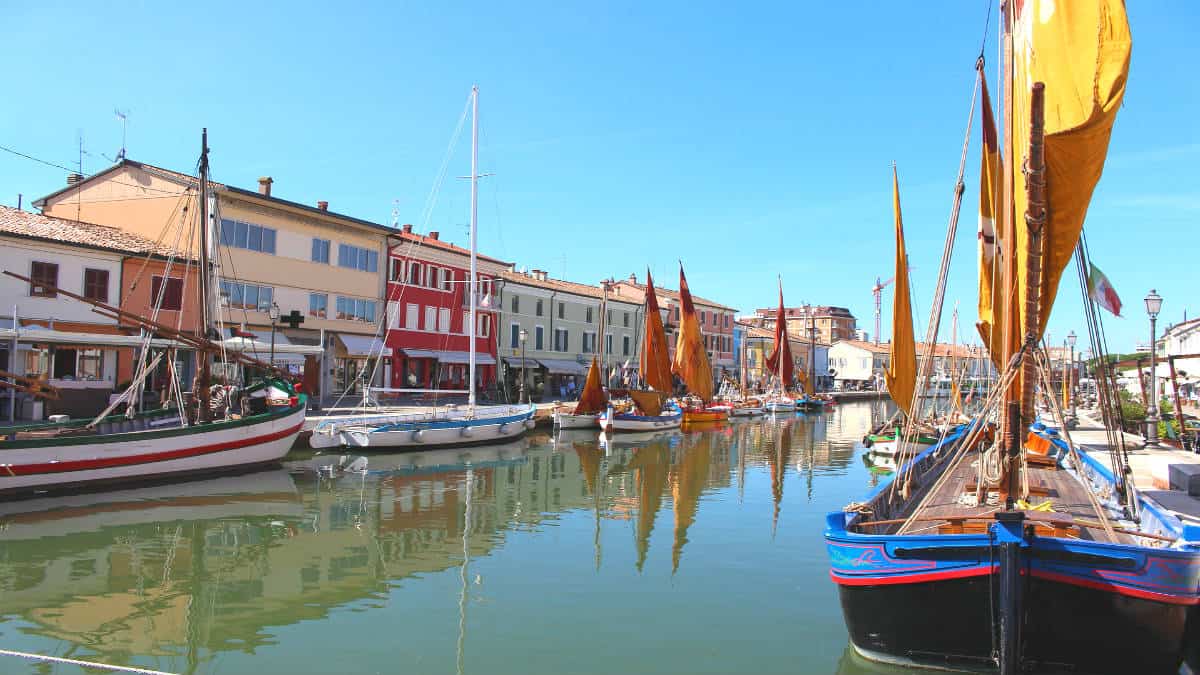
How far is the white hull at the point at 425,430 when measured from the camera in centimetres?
2820

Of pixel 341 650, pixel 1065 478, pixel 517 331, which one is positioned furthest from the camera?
pixel 517 331

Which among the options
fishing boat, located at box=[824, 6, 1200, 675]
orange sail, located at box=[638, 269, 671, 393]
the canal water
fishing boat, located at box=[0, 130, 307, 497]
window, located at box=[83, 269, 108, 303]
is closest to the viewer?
fishing boat, located at box=[824, 6, 1200, 675]

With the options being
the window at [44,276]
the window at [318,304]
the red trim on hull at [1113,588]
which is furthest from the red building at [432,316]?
the red trim on hull at [1113,588]

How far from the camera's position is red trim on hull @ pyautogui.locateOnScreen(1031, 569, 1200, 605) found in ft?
23.1

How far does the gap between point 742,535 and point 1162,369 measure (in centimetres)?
4178

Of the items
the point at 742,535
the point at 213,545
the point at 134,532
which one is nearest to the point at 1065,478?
the point at 742,535

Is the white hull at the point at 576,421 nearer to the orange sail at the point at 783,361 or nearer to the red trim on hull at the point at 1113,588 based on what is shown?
the orange sail at the point at 783,361

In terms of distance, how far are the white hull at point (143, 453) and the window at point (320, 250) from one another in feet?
51.2

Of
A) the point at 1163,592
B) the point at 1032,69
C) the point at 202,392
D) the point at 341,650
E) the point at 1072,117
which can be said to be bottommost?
the point at 341,650

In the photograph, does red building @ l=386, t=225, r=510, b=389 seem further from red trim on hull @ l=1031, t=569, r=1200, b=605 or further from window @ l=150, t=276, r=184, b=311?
red trim on hull @ l=1031, t=569, r=1200, b=605

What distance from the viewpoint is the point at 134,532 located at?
1560 centimetres

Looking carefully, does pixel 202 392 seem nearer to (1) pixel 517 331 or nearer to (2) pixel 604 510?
(2) pixel 604 510

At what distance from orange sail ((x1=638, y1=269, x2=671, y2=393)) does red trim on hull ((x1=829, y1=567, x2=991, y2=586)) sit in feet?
114

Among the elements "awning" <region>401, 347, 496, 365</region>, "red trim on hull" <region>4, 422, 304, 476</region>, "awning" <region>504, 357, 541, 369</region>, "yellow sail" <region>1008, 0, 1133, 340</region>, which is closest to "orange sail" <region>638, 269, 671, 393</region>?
"awning" <region>401, 347, 496, 365</region>
